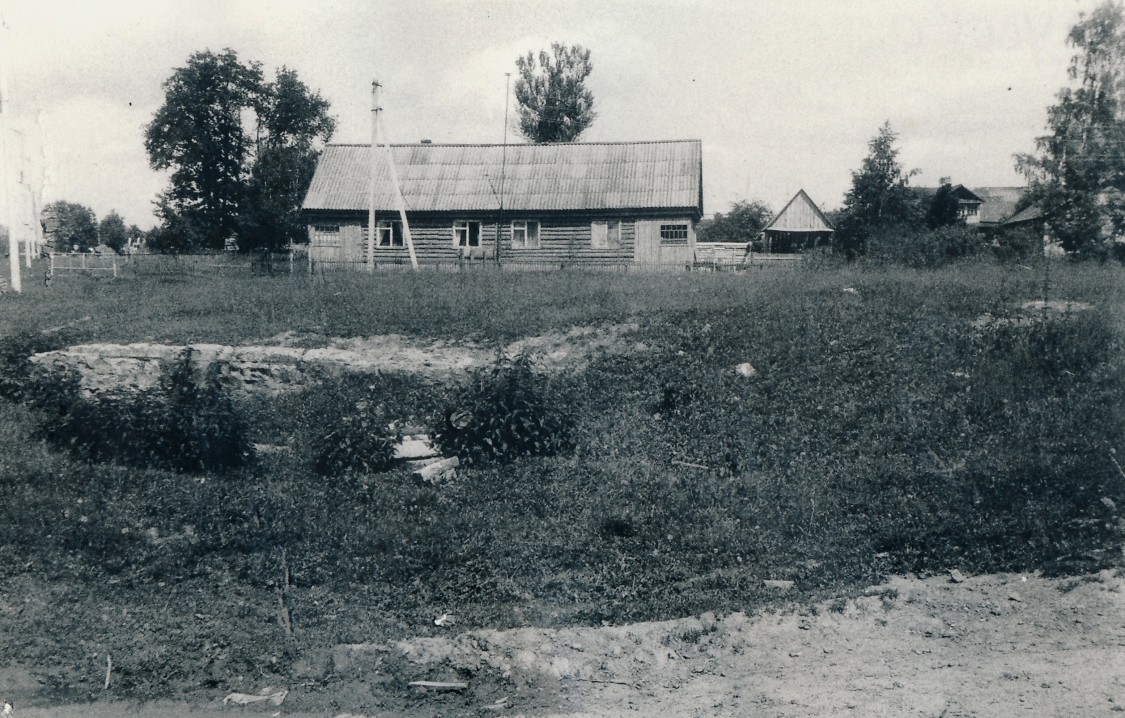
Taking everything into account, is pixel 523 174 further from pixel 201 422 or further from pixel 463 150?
pixel 201 422

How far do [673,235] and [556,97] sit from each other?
20.1 m

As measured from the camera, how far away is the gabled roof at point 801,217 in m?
40.4

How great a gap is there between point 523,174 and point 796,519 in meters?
20.8

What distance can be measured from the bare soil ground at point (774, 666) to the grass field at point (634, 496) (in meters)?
0.26

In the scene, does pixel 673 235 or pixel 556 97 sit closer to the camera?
pixel 673 235

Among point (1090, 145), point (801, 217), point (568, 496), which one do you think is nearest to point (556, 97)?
point (801, 217)

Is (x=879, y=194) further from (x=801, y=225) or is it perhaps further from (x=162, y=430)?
(x=162, y=430)

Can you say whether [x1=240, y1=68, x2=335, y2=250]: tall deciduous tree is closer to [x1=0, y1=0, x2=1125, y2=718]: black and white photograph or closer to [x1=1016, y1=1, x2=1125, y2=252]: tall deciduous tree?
[x1=0, y1=0, x2=1125, y2=718]: black and white photograph

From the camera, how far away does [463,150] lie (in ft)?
90.1

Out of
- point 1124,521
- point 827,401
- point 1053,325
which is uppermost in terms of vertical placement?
point 1053,325

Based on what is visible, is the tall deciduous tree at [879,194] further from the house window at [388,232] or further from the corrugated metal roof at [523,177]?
the house window at [388,232]

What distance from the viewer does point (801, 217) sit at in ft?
134

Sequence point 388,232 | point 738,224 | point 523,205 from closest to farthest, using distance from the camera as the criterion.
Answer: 1. point 523,205
2. point 388,232
3. point 738,224

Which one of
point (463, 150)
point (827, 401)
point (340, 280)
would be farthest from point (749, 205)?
point (827, 401)
